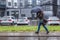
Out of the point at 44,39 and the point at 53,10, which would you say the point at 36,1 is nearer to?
the point at 53,10

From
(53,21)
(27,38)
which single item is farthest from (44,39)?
(53,21)

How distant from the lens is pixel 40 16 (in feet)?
45.1

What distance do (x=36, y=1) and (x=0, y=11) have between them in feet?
33.6

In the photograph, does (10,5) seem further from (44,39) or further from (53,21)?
(44,39)

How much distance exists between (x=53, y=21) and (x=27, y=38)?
15.1 metres

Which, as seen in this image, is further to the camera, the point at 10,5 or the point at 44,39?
the point at 10,5

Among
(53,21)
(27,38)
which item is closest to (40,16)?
(27,38)

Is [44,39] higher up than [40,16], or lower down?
lower down

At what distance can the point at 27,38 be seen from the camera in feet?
40.2

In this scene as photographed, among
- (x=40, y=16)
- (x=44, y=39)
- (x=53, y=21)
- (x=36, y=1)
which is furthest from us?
(x=36, y=1)

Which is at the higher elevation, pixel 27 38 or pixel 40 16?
pixel 40 16

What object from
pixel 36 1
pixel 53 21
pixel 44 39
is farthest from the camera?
pixel 36 1

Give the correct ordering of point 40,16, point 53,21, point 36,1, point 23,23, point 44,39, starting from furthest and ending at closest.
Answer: point 36,1, point 23,23, point 53,21, point 40,16, point 44,39

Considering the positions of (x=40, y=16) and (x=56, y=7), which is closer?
(x=40, y=16)
